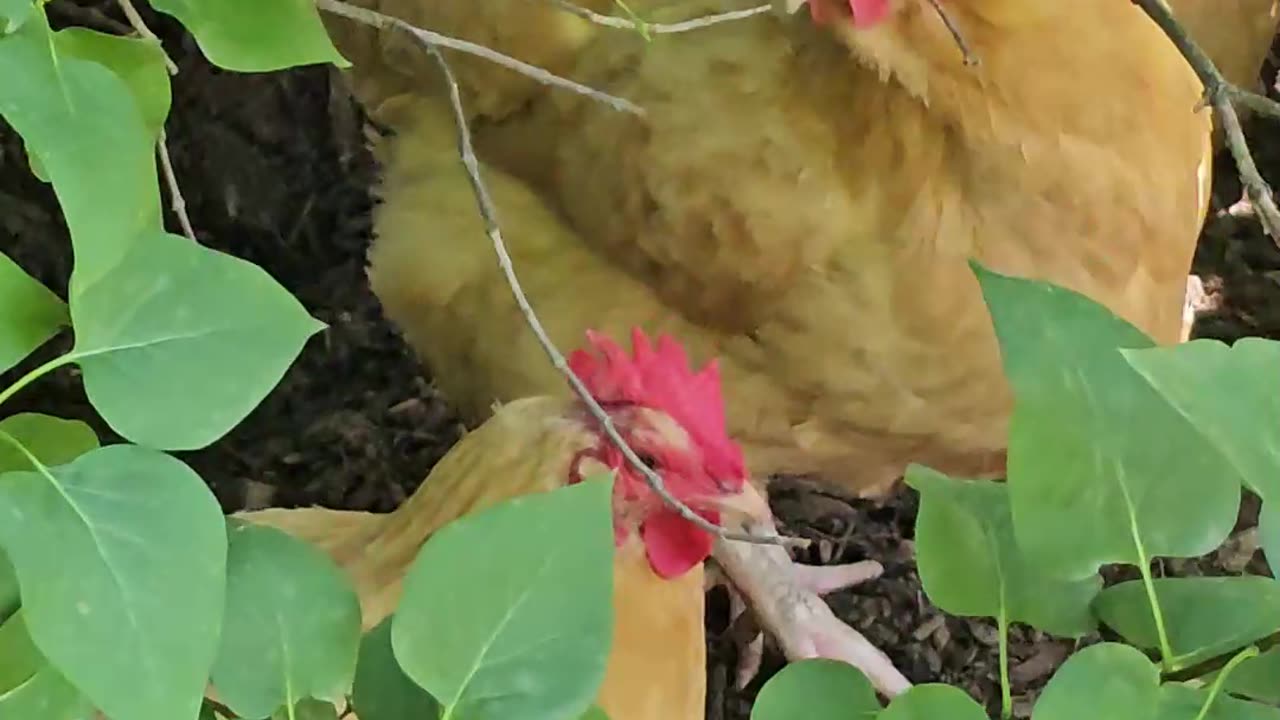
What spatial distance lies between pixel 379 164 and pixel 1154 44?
1.03 meters

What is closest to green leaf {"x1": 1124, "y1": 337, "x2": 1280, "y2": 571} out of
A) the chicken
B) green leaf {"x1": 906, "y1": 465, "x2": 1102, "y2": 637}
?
green leaf {"x1": 906, "y1": 465, "x2": 1102, "y2": 637}

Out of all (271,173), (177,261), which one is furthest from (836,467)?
(177,261)

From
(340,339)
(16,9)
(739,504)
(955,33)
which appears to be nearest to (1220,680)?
(16,9)

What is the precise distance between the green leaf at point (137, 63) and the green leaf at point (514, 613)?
21 cm

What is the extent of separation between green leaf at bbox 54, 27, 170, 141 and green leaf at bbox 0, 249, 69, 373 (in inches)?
3.1

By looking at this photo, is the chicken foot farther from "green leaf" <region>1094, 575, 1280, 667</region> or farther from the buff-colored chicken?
"green leaf" <region>1094, 575, 1280, 667</region>

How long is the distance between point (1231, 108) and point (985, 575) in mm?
321

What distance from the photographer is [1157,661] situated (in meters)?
0.46

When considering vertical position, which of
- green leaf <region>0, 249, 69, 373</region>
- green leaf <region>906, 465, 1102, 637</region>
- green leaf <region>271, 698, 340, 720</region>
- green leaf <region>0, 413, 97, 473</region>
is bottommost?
green leaf <region>271, 698, 340, 720</region>

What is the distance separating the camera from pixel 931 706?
0.43 metres

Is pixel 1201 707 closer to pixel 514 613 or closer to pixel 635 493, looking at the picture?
pixel 514 613

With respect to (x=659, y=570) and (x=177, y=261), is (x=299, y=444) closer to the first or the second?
(x=659, y=570)

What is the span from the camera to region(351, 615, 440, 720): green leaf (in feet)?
1.46

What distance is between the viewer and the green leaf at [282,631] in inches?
17.0
